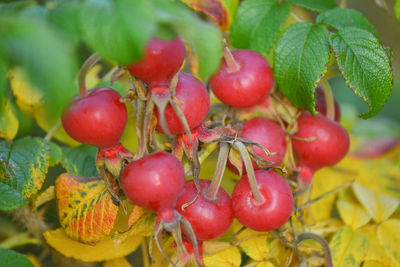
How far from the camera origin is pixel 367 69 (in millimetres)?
841

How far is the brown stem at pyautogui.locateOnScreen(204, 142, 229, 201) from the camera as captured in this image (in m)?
0.76

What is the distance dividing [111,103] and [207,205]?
0.24m

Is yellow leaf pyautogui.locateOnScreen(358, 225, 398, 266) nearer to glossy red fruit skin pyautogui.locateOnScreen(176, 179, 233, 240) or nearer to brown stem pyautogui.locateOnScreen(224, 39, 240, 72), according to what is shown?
glossy red fruit skin pyautogui.locateOnScreen(176, 179, 233, 240)

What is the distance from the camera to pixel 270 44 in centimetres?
95

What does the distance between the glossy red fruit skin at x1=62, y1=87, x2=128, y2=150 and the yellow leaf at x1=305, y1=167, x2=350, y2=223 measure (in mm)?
555

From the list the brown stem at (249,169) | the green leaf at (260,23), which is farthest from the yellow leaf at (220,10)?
the brown stem at (249,169)

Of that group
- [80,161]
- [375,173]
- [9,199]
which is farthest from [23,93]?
[375,173]

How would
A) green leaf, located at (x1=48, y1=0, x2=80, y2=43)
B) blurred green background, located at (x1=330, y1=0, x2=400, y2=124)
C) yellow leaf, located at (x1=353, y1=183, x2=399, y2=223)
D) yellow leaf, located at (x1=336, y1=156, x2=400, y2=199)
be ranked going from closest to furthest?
1. green leaf, located at (x1=48, y1=0, x2=80, y2=43)
2. yellow leaf, located at (x1=353, y1=183, x2=399, y2=223)
3. yellow leaf, located at (x1=336, y1=156, x2=400, y2=199)
4. blurred green background, located at (x1=330, y1=0, x2=400, y2=124)

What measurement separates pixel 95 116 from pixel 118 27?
23cm

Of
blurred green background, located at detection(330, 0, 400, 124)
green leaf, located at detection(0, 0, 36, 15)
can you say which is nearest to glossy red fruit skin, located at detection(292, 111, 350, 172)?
green leaf, located at detection(0, 0, 36, 15)

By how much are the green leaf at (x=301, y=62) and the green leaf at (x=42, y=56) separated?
0.52 m

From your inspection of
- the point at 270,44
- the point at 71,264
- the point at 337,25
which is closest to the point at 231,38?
the point at 270,44

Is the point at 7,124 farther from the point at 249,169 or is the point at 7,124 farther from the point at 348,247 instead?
the point at 348,247

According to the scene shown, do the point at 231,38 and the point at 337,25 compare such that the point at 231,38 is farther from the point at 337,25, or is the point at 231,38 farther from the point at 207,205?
the point at 207,205
